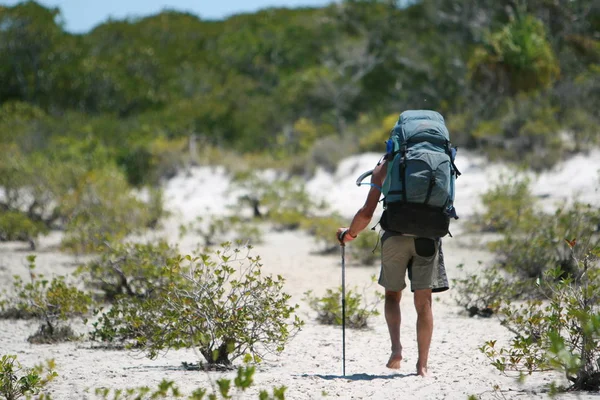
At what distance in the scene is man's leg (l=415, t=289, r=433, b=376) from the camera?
15.4 feet

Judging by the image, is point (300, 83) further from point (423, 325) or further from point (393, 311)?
point (423, 325)

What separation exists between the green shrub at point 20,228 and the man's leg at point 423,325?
978 centimetres

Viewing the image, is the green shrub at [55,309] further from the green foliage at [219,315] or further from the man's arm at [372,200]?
the man's arm at [372,200]

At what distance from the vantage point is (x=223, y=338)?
500 cm

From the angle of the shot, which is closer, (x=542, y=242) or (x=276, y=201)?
(x=542, y=242)

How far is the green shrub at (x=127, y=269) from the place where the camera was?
7402 millimetres

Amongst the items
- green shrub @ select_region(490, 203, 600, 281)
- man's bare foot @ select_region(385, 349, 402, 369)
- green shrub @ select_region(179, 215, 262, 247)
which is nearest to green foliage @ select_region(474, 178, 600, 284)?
green shrub @ select_region(490, 203, 600, 281)

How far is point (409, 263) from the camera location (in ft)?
15.5

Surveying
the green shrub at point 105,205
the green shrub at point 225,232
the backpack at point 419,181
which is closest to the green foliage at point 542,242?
the backpack at point 419,181

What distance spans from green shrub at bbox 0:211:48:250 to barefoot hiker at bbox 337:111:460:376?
952 centimetres

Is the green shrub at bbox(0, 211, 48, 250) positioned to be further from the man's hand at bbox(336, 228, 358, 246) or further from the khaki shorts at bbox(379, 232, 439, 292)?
the khaki shorts at bbox(379, 232, 439, 292)

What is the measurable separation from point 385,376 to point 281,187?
1305 centimetres

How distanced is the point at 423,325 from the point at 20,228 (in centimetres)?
1017

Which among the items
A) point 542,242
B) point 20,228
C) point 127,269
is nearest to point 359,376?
point 127,269
